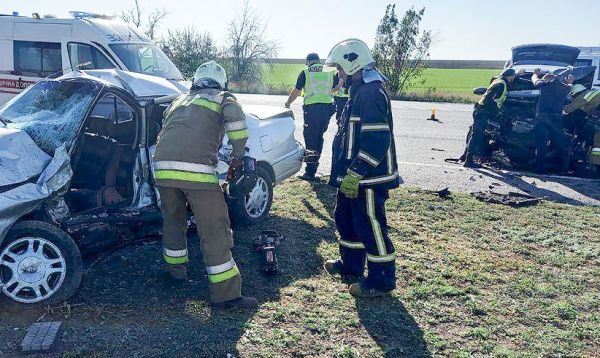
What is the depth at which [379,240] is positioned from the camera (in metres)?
4.09

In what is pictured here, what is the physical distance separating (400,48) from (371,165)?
992 inches

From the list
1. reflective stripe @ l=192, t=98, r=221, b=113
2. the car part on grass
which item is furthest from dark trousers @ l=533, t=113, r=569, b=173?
reflective stripe @ l=192, t=98, r=221, b=113

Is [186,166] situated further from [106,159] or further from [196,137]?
[106,159]

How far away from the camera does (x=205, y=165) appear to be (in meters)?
3.79

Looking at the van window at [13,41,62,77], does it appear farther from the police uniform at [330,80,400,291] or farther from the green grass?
the police uniform at [330,80,400,291]

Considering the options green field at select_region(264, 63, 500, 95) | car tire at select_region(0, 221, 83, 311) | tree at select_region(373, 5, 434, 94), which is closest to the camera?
car tire at select_region(0, 221, 83, 311)

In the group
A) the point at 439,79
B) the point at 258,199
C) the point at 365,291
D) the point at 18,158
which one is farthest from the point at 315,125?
the point at 439,79

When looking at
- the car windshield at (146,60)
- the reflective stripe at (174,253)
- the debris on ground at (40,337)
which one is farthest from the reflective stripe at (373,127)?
the car windshield at (146,60)

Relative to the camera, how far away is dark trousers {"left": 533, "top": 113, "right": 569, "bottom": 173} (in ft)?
28.2

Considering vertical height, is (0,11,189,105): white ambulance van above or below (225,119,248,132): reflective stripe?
above

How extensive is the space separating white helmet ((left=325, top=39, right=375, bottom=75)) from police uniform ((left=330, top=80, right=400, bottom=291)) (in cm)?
14

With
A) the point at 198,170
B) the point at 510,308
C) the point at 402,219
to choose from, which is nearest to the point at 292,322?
the point at 198,170

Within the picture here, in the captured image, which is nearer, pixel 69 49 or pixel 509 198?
pixel 509 198

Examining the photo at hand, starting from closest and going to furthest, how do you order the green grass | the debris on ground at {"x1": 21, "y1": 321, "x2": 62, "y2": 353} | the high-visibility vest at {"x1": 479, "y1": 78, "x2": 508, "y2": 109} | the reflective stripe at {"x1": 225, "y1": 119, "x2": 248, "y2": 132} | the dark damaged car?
the debris on ground at {"x1": 21, "y1": 321, "x2": 62, "y2": 353} < the green grass < the reflective stripe at {"x1": 225, "y1": 119, "x2": 248, "y2": 132} < the dark damaged car < the high-visibility vest at {"x1": 479, "y1": 78, "x2": 508, "y2": 109}
